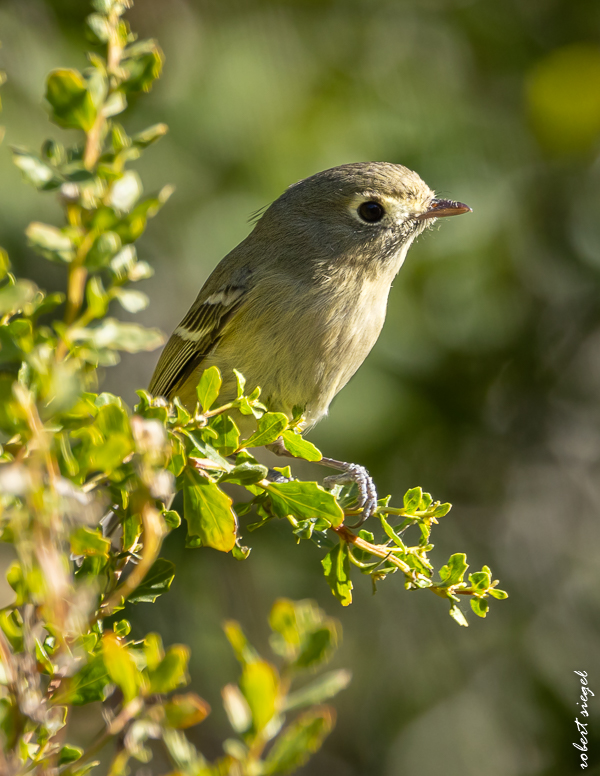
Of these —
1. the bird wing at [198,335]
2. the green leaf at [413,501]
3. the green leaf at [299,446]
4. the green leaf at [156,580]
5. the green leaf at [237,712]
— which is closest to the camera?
the green leaf at [237,712]

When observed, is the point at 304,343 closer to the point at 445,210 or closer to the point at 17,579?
the point at 445,210

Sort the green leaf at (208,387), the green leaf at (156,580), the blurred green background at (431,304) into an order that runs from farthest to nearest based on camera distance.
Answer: the blurred green background at (431,304) → the green leaf at (156,580) → the green leaf at (208,387)

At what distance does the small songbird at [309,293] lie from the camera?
342cm

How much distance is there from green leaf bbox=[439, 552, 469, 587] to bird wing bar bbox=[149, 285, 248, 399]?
2.15 meters

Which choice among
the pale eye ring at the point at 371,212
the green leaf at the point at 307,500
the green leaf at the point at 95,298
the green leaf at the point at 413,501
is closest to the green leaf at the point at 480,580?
the green leaf at the point at 413,501

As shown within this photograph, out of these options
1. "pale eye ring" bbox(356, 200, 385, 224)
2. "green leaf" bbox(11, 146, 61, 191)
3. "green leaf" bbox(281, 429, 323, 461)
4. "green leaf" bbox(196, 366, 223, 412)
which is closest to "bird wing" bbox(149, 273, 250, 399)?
"pale eye ring" bbox(356, 200, 385, 224)

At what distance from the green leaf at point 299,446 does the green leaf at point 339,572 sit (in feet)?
0.78

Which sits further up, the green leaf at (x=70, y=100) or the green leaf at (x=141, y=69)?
the green leaf at (x=141, y=69)

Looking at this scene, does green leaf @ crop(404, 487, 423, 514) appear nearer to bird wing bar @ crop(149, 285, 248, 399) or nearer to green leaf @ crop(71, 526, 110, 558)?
green leaf @ crop(71, 526, 110, 558)

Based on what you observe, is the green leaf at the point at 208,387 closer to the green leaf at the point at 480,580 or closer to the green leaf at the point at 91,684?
the green leaf at the point at 91,684

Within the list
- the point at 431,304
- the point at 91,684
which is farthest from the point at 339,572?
the point at 431,304

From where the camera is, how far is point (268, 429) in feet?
5.43

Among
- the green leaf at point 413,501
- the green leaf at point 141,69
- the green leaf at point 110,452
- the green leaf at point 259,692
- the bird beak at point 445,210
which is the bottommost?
the green leaf at point 413,501

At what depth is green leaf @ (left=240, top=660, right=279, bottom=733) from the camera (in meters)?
0.86
